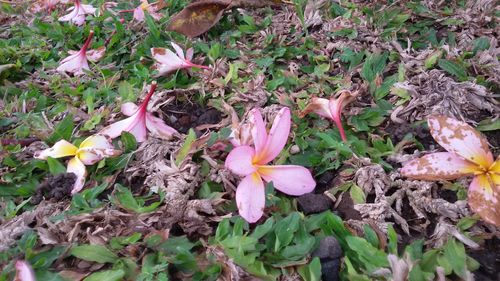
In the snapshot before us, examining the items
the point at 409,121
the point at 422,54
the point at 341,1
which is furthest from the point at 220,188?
the point at 341,1

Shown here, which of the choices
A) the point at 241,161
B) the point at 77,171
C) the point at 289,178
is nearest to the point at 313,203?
the point at 289,178

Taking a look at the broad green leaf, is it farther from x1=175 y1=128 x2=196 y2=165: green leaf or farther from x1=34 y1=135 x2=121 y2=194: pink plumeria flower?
x1=34 y1=135 x2=121 y2=194: pink plumeria flower

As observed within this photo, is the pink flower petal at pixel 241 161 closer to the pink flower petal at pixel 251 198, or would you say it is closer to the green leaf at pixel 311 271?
the pink flower petal at pixel 251 198

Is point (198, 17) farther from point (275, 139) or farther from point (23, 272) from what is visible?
point (23, 272)

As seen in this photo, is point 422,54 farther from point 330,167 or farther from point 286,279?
point 286,279

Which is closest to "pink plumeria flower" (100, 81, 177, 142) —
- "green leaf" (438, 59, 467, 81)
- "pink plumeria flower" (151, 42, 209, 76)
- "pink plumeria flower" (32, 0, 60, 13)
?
"pink plumeria flower" (151, 42, 209, 76)
